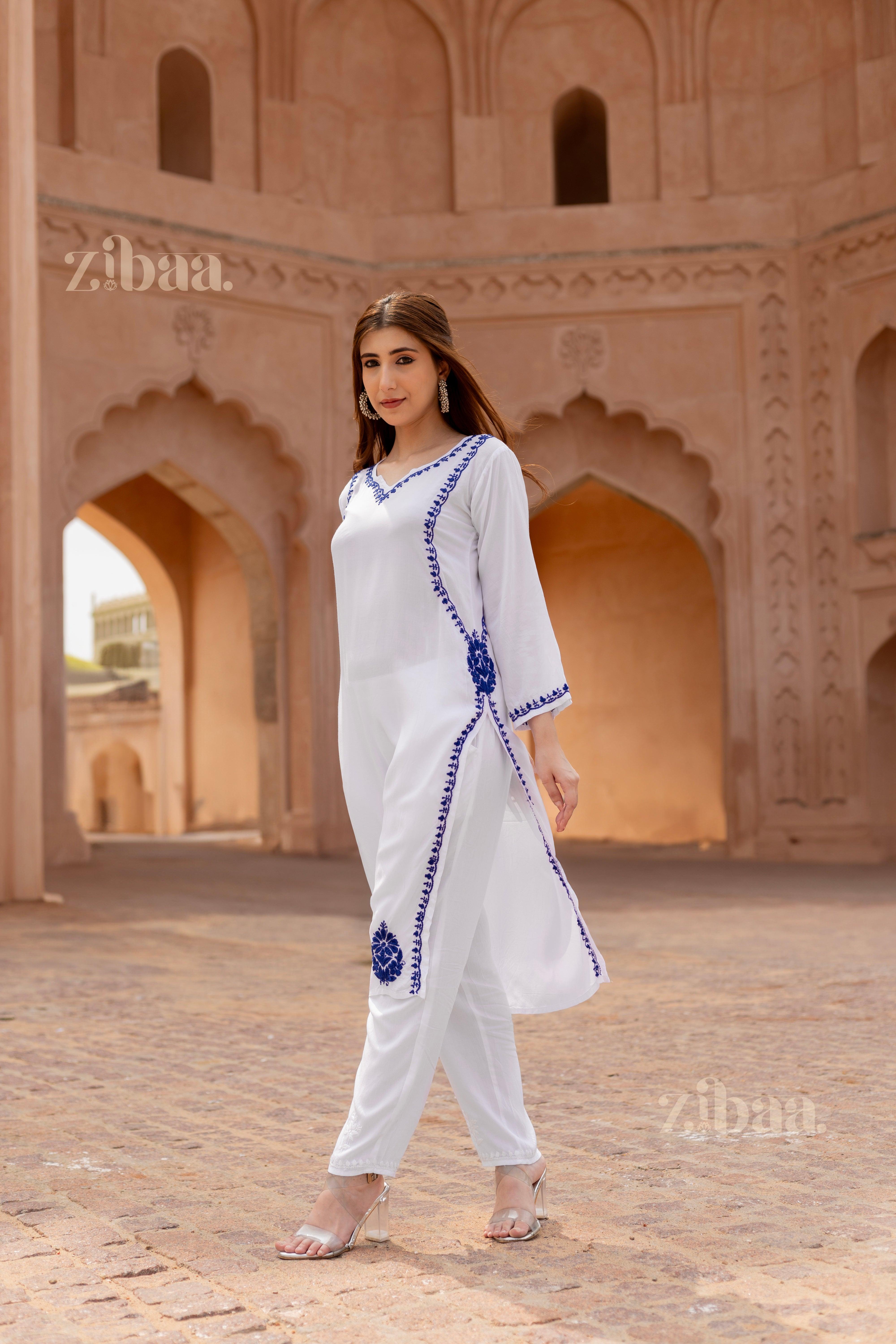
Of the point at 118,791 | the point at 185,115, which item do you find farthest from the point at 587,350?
the point at 118,791

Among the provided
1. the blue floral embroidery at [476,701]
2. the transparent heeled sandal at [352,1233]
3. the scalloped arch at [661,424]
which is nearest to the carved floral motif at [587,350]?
the scalloped arch at [661,424]

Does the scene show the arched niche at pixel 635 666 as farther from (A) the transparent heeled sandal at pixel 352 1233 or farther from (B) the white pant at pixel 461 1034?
(A) the transparent heeled sandal at pixel 352 1233

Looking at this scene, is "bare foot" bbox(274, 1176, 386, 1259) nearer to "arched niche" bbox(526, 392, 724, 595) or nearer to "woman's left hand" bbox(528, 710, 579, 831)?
"woman's left hand" bbox(528, 710, 579, 831)

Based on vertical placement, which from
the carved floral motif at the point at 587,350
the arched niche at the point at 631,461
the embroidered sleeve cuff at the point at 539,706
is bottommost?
the embroidered sleeve cuff at the point at 539,706

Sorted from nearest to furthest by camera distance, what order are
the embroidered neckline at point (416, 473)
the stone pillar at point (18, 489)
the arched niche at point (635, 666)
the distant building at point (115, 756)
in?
the embroidered neckline at point (416, 473) → the stone pillar at point (18, 489) → the arched niche at point (635, 666) → the distant building at point (115, 756)

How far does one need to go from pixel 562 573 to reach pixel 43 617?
8.37m

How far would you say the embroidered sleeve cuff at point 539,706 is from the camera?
2.60 meters

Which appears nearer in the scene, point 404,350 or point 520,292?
point 404,350

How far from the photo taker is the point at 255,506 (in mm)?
14930

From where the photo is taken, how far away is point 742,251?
47.5 ft

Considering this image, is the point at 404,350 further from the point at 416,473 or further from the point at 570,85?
the point at 570,85

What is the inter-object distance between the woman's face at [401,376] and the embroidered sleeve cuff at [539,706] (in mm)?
597

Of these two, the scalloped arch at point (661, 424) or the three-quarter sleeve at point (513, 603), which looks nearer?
the three-quarter sleeve at point (513, 603)

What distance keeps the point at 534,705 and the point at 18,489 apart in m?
6.94
